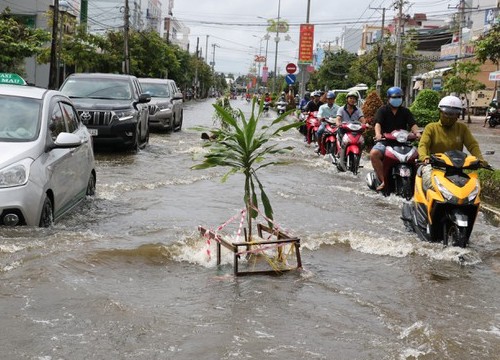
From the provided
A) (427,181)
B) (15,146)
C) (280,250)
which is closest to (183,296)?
(280,250)

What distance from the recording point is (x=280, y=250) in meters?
6.17

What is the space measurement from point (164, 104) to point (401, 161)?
41.6ft

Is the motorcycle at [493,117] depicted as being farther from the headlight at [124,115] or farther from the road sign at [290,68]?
the headlight at [124,115]

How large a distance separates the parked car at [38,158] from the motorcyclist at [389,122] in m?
4.16

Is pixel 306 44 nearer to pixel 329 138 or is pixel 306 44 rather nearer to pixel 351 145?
pixel 329 138

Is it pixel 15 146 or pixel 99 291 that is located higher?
pixel 15 146

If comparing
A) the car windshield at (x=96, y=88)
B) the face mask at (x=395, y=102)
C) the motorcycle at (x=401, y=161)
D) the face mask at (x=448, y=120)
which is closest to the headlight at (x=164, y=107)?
the car windshield at (x=96, y=88)

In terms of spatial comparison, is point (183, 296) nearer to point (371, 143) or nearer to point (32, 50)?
point (371, 143)

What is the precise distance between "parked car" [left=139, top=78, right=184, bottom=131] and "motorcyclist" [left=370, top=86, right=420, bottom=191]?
11.8m

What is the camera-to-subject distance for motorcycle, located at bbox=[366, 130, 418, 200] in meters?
9.95

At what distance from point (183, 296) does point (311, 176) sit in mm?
8498

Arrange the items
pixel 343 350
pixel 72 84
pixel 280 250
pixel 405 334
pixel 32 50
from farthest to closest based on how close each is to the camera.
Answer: pixel 32 50 < pixel 72 84 < pixel 280 250 < pixel 405 334 < pixel 343 350

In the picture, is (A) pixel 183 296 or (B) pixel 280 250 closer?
(A) pixel 183 296

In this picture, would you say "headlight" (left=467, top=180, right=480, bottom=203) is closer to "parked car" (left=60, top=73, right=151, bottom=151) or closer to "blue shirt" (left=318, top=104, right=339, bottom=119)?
"parked car" (left=60, top=73, right=151, bottom=151)
